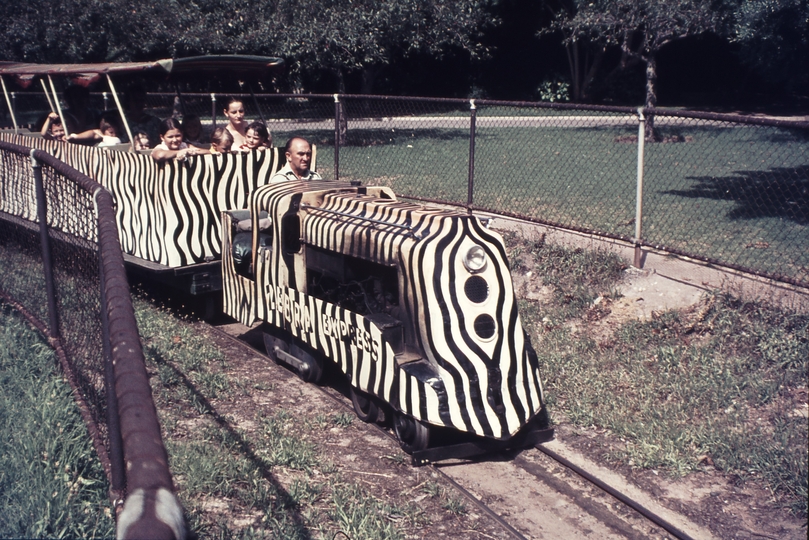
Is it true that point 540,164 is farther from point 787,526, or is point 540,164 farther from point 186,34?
point 186,34

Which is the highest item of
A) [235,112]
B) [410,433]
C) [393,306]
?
[235,112]

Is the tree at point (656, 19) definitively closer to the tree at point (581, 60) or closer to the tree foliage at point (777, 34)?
the tree foliage at point (777, 34)

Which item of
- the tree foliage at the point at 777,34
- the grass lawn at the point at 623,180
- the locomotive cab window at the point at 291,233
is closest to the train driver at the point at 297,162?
the locomotive cab window at the point at 291,233

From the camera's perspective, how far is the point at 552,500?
4.89 m

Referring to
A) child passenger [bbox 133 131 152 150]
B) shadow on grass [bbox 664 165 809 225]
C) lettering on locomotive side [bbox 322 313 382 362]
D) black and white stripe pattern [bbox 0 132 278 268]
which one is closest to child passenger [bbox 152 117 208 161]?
black and white stripe pattern [bbox 0 132 278 268]

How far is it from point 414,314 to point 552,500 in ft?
4.66

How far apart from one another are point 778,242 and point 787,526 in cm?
488

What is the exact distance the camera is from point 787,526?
4570 millimetres

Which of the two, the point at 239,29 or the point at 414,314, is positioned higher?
the point at 239,29

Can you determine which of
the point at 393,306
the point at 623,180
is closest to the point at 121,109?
the point at 393,306

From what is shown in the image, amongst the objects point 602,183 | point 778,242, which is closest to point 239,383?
point 778,242

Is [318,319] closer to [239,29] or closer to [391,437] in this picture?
[391,437]

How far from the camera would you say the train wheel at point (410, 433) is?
5.14 meters

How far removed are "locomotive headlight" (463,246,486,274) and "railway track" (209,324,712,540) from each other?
51.8 inches
